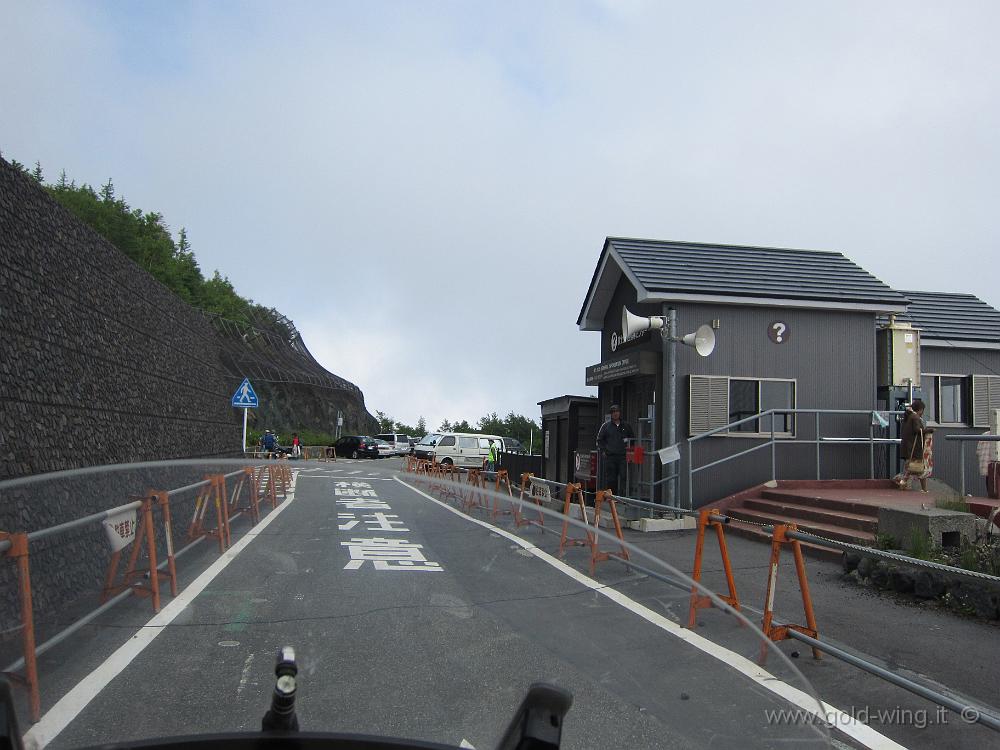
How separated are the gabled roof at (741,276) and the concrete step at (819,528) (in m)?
4.47

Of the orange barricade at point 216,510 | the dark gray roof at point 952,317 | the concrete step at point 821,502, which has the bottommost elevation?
the concrete step at point 821,502

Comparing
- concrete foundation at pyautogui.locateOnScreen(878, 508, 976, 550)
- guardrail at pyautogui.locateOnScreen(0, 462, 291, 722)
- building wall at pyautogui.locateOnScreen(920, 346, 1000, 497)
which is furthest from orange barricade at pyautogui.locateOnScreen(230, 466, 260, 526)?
building wall at pyautogui.locateOnScreen(920, 346, 1000, 497)

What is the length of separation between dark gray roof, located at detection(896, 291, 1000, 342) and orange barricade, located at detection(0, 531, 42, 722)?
1878 centimetres

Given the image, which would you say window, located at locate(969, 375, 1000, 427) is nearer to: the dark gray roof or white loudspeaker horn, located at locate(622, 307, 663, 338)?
the dark gray roof

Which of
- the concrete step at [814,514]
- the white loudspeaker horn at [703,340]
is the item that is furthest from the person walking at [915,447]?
the white loudspeaker horn at [703,340]

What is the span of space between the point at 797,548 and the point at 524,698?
495 centimetres

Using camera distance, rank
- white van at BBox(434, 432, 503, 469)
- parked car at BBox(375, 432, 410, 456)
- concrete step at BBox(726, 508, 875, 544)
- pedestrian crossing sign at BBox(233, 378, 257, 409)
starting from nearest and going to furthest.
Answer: concrete step at BBox(726, 508, 875, 544)
pedestrian crossing sign at BBox(233, 378, 257, 409)
white van at BBox(434, 432, 503, 469)
parked car at BBox(375, 432, 410, 456)

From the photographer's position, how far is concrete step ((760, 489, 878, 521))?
458 inches

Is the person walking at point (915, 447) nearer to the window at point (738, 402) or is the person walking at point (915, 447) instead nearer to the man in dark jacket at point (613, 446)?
the window at point (738, 402)

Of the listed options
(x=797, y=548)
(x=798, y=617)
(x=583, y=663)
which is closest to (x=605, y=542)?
(x=583, y=663)

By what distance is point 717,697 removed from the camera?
1627 millimetres

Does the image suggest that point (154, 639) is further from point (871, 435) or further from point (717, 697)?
point (871, 435)

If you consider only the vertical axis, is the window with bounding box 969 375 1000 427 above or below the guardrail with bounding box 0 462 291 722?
above

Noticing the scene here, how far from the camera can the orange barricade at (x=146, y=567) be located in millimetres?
1713
